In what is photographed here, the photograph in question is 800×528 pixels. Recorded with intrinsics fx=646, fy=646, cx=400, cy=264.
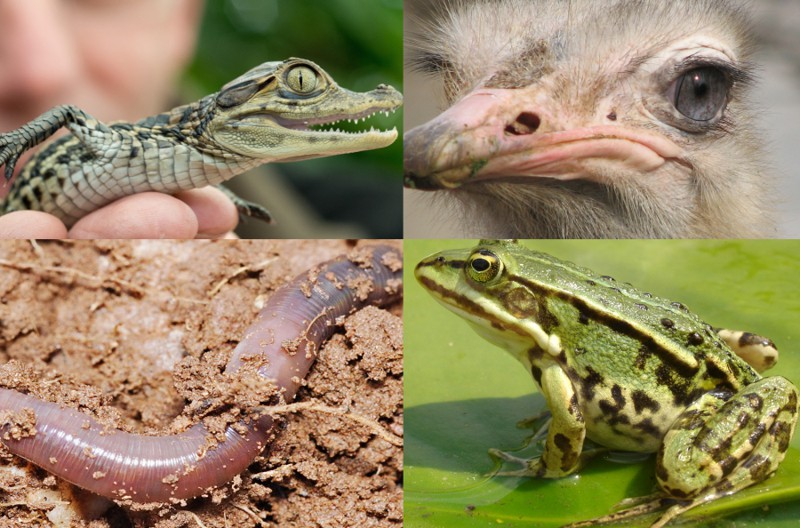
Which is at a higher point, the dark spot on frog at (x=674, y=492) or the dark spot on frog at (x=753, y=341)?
the dark spot on frog at (x=753, y=341)

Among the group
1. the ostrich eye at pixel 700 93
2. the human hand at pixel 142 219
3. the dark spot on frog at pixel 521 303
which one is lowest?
the dark spot on frog at pixel 521 303

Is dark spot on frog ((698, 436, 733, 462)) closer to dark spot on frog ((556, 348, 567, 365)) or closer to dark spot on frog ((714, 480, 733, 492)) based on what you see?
dark spot on frog ((714, 480, 733, 492))

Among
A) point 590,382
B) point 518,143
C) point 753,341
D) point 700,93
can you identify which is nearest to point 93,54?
point 518,143

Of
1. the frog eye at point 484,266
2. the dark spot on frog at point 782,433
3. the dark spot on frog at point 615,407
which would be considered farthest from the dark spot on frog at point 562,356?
the dark spot on frog at point 782,433

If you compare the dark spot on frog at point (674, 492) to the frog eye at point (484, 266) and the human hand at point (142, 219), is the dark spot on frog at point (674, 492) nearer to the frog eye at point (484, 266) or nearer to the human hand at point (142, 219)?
the frog eye at point (484, 266)

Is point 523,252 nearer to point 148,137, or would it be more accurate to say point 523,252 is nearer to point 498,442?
point 498,442

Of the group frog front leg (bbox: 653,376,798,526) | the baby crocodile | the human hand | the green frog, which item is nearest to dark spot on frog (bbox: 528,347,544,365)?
the green frog
